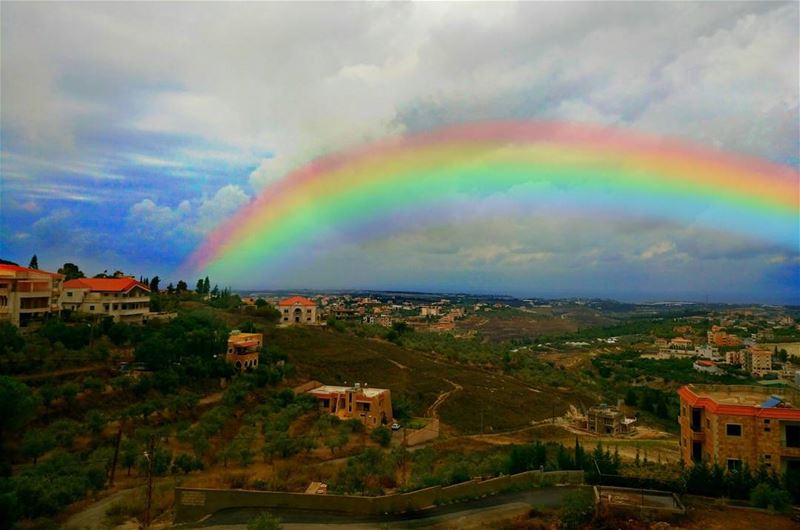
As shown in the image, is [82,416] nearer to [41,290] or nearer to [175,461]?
[175,461]

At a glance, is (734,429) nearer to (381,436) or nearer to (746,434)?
(746,434)

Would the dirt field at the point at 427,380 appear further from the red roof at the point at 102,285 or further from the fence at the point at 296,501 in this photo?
the fence at the point at 296,501

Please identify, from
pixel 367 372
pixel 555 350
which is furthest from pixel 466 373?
pixel 555 350

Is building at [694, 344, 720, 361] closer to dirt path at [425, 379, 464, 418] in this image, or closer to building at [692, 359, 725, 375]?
building at [692, 359, 725, 375]

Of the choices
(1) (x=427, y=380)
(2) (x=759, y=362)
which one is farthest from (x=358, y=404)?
(2) (x=759, y=362)

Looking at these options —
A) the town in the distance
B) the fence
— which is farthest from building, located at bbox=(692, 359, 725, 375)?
the fence

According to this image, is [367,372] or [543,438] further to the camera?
[367,372]
